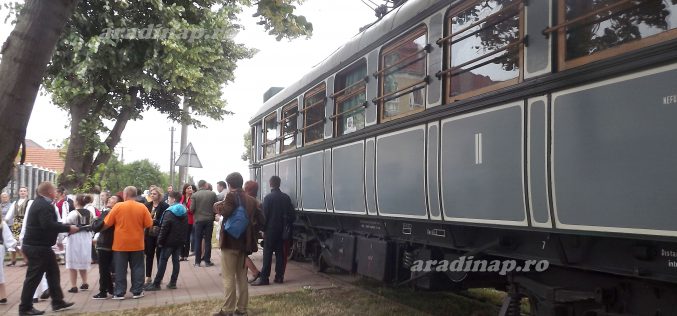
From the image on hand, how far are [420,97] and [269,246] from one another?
3947 mm

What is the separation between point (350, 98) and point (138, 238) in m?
3.38

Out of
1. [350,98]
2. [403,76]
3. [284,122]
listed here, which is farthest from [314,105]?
[403,76]

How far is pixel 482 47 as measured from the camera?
4.49 meters

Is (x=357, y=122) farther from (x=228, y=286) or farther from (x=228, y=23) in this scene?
(x=228, y=23)

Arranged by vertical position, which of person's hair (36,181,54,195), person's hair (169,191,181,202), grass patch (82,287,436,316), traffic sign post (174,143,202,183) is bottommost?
grass patch (82,287,436,316)

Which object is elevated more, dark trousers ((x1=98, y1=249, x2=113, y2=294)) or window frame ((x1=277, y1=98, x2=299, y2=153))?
window frame ((x1=277, y1=98, x2=299, y2=153))

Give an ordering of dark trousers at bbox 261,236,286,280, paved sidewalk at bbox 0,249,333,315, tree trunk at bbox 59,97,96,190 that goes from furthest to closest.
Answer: tree trunk at bbox 59,97,96,190 < dark trousers at bbox 261,236,286,280 < paved sidewalk at bbox 0,249,333,315

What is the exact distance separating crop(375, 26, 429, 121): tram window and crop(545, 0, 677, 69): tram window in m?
1.66

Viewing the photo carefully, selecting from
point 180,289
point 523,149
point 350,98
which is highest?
point 350,98

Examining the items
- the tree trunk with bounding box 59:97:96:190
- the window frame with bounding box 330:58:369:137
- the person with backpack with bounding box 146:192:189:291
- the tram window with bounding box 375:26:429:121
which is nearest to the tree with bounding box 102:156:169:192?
the tree trunk with bounding box 59:97:96:190

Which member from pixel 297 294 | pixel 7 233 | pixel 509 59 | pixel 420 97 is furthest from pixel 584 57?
pixel 7 233

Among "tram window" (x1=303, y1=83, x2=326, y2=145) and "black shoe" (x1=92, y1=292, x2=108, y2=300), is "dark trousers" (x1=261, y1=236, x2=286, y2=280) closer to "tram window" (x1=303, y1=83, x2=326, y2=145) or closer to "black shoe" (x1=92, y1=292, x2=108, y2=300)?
"tram window" (x1=303, y1=83, x2=326, y2=145)

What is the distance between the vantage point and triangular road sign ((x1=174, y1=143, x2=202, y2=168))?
42.1ft

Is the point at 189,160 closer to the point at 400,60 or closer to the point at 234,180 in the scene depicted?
the point at 234,180
